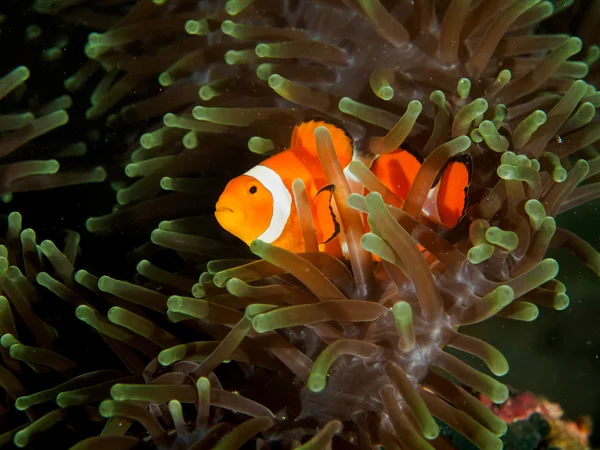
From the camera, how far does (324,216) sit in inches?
53.4

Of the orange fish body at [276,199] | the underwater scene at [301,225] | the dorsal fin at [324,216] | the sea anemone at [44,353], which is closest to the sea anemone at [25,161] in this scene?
the underwater scene at [301,225]

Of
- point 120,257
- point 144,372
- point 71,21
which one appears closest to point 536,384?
point 144,372

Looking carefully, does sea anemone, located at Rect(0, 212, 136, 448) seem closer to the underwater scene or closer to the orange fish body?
the underwater scene

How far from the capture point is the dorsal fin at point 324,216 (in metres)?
1.33

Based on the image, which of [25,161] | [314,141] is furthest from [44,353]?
[314,141]

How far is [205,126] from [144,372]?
29.5 inches

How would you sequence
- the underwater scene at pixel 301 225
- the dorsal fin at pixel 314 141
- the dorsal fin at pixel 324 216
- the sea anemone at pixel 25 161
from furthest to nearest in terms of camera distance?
the sea anemone at pixel 25 161, the dorsal fin at pixel 314 141, the dorsal fin at pixel 324 216, the underwater scene at pixel 301 225

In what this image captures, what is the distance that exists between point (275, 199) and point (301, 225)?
0.43ft

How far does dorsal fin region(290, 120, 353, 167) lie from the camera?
4.80 feet

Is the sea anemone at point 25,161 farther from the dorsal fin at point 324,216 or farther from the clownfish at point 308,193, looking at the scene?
the dorsal fin at point 324,216

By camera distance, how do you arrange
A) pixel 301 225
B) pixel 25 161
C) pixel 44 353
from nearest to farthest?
pixel 301 225
pixel 44 353
pixel 25 161

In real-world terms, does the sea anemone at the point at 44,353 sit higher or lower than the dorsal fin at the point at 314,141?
lower

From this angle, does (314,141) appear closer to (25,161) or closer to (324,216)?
(324,216)

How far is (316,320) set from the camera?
1.17 m
